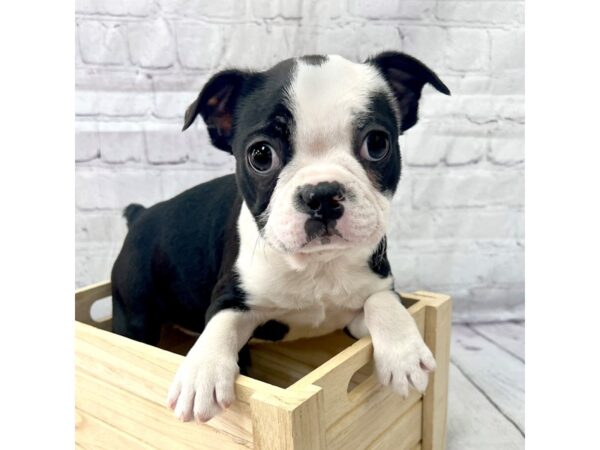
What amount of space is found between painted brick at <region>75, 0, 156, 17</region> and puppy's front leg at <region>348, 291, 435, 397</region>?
1.36 metres

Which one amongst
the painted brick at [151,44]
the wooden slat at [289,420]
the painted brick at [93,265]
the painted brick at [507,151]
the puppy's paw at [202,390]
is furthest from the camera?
the painted brick at [507,151]

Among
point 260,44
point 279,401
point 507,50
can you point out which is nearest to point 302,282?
point 279,401

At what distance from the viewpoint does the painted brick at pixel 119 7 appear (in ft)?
6.29

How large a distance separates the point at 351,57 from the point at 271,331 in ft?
3.51

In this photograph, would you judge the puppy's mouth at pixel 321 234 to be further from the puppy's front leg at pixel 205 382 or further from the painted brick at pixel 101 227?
the painted brick at pixel 101 227

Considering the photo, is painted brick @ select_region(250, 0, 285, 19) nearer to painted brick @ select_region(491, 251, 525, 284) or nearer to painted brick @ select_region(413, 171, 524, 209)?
painted brick @ select_region(413, 171, 524, 209)

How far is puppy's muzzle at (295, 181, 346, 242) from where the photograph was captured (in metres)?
1.02

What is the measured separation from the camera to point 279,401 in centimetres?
92

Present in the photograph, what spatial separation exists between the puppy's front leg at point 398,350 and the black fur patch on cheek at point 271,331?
0.25m

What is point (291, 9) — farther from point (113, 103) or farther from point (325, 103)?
point (325, 103)

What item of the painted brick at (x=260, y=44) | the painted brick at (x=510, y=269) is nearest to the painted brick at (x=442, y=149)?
the painted brick at (x=510, y=269)

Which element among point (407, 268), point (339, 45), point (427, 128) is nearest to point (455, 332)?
point (407, 268)

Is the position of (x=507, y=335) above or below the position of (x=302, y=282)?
below
